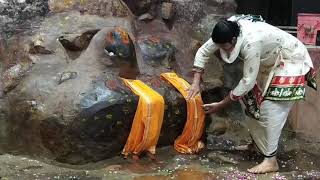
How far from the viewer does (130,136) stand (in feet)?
18.8

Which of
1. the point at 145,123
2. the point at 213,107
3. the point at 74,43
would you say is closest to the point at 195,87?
the point at 213,107

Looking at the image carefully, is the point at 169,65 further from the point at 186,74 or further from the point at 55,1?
the point at 55,1

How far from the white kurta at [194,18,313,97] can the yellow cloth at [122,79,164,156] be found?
0.64 m

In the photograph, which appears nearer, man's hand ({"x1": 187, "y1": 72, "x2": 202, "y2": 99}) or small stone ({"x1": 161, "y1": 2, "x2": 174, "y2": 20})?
man's hand ({"x1": 187, "y1": 72, "x2": 202, "y2": 99})

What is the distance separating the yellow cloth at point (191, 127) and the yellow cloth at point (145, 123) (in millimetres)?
399

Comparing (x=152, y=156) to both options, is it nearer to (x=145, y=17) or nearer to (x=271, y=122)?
(x=271, y=122)

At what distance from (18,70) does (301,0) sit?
16.1 feet

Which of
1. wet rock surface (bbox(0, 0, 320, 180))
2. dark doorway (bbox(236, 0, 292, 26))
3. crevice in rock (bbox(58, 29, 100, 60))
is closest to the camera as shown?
wet rock surface (bbox(0, 0, 320, 180))

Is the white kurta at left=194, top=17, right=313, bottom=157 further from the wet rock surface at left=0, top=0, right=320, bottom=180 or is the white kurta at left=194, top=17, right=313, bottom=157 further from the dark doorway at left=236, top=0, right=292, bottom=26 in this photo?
the dark doorway at left=236, top=0, right=292, bottom=26

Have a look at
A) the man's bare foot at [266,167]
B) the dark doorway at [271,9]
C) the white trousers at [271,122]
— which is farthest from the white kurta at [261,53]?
the dark doorway at [271,9]

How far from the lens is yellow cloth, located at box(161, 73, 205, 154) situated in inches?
238

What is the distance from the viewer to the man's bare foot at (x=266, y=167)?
5.52 metres

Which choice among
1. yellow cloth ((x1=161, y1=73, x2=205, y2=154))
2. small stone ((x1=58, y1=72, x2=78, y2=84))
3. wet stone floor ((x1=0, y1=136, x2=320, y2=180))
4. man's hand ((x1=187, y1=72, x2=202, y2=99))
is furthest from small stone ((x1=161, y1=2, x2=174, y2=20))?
wet stone floor ((x1=0, y1=136, x2=320, y2=180))

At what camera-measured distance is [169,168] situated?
18.4 feet
